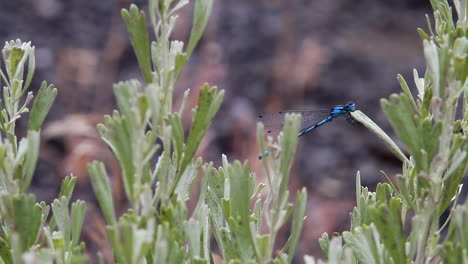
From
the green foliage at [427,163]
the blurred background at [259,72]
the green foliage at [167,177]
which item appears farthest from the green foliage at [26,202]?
the blurred background at [259,72]

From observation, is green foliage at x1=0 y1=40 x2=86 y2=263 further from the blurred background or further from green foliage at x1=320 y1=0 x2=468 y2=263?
the blurred background

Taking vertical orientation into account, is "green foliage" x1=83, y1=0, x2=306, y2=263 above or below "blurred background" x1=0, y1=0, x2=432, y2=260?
below

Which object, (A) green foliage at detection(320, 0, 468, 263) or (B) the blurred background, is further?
(B) the blurred background

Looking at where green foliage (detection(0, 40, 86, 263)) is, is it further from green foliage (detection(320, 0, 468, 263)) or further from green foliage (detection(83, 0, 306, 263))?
green foliage (detection(320, 0, 468, 263))

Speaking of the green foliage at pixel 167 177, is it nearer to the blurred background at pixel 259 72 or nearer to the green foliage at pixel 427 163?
the green foliage at pixel 427 163

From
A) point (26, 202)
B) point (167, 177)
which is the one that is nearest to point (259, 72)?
point (167, 177)

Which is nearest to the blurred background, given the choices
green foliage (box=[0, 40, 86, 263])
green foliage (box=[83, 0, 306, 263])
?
green foliage (box=[0, 40, 86, 263])

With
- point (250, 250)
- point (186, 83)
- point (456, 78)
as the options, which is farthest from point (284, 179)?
point (186, 83)

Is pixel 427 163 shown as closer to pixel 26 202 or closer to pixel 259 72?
pixel 26 202

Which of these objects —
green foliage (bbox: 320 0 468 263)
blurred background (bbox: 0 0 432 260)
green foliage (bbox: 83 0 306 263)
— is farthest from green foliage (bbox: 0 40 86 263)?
blurred background (bbox: 0 0 432 260)
